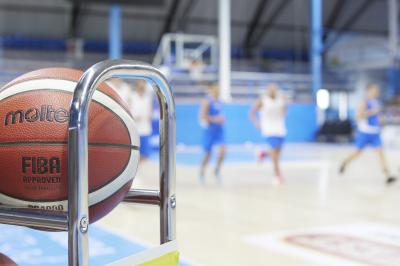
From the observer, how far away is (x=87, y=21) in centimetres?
2745

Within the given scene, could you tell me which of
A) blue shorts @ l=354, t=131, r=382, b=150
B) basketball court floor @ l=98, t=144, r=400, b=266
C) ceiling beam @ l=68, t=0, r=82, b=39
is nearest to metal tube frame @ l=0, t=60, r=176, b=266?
basketball court floor @ l=98, t=144, r=400, b=266

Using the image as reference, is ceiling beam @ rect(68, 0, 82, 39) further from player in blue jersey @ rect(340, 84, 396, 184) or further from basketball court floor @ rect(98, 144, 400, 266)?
player in blue jersey @ rect(340, 84, 396, 184)

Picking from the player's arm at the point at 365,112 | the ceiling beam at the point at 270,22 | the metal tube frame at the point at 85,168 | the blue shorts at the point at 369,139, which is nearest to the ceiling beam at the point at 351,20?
the ceiling beam at the point at 270,22

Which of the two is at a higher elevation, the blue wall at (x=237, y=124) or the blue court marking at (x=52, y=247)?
the blue wall at (x=237, y=124)

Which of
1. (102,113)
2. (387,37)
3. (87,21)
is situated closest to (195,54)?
(87,21)

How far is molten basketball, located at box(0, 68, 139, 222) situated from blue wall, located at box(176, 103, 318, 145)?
1635cm

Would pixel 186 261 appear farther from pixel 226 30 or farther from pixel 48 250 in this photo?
pixel 226 30

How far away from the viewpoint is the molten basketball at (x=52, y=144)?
1728 millimetres

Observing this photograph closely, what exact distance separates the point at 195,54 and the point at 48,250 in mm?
18203

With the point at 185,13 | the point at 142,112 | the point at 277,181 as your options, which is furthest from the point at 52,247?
the point at 185,13

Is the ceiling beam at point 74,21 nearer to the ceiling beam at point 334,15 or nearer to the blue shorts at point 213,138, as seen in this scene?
the ceiling beam at point 334,15

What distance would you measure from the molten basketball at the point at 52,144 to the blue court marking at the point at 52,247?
64.0 inches

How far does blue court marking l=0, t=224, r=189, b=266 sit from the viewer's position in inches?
140

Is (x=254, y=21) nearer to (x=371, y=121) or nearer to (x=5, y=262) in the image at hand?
(x=371, y=121)
